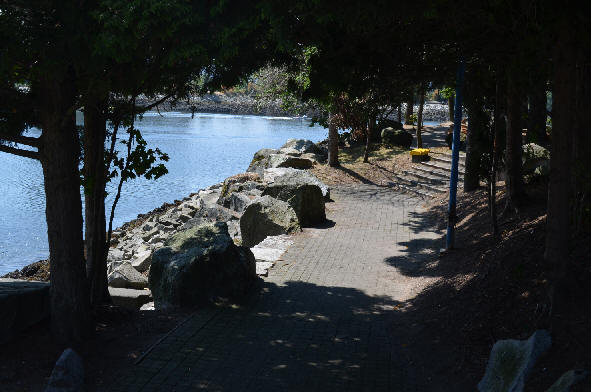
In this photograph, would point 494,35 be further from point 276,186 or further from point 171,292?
point 276,186

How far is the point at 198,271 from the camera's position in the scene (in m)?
8.70

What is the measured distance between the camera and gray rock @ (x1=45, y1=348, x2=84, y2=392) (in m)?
6.07

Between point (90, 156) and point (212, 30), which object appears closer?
point (212, 30)

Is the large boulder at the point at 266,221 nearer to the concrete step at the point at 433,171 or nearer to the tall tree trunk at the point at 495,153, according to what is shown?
the tall tree trunk at the point at 495,153

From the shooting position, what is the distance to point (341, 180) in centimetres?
2202

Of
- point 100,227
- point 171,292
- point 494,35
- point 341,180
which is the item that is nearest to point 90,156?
point 100,227

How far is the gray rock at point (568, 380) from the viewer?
185 inches

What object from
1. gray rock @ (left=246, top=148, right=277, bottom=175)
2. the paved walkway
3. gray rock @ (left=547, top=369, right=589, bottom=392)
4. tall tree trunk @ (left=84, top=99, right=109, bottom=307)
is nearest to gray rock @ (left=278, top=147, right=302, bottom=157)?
gray rock @ (left=246, top=148, right=277, bottom=175)

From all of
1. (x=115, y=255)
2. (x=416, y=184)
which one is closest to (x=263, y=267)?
(x=115, y=255)

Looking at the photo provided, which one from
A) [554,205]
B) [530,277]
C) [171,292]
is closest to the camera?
[554,205]

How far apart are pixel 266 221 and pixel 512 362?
28.3 ft

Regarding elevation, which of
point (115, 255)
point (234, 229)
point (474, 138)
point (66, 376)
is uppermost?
point (474, 138)

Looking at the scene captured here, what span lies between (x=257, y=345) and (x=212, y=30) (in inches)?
145

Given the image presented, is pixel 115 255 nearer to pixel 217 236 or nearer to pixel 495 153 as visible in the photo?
pixel 217 236
